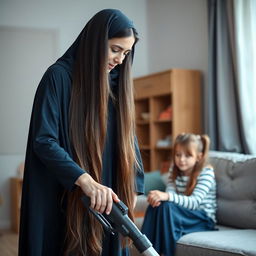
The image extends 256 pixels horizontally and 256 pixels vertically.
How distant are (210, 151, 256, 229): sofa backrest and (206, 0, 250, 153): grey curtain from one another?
905 millimetres

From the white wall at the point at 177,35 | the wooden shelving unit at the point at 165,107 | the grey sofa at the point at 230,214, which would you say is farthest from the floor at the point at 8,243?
the white wall at the point at 177,35

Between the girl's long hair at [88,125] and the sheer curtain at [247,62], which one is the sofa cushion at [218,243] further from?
the sheer curtain at [247,62]

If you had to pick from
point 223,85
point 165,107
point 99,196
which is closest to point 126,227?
point 99,196

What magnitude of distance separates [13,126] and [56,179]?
4.05 metres

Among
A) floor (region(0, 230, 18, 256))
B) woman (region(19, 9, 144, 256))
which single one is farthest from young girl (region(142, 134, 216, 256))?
floor (region(0, 230, 18, 256))

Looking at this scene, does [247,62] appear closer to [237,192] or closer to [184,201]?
[237,192]

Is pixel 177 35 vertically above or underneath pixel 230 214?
above

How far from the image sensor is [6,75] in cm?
536

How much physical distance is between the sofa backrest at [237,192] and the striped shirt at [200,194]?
0.07 m

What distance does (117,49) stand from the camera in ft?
5.05

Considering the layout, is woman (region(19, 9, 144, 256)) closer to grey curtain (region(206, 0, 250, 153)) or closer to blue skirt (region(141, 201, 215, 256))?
blue skirt (region(141, 201, 215, 256))

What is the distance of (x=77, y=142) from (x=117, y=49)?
321 mm

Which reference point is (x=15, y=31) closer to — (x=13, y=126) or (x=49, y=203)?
(x=13, y=126)

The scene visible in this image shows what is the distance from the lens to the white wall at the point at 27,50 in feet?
17.6
